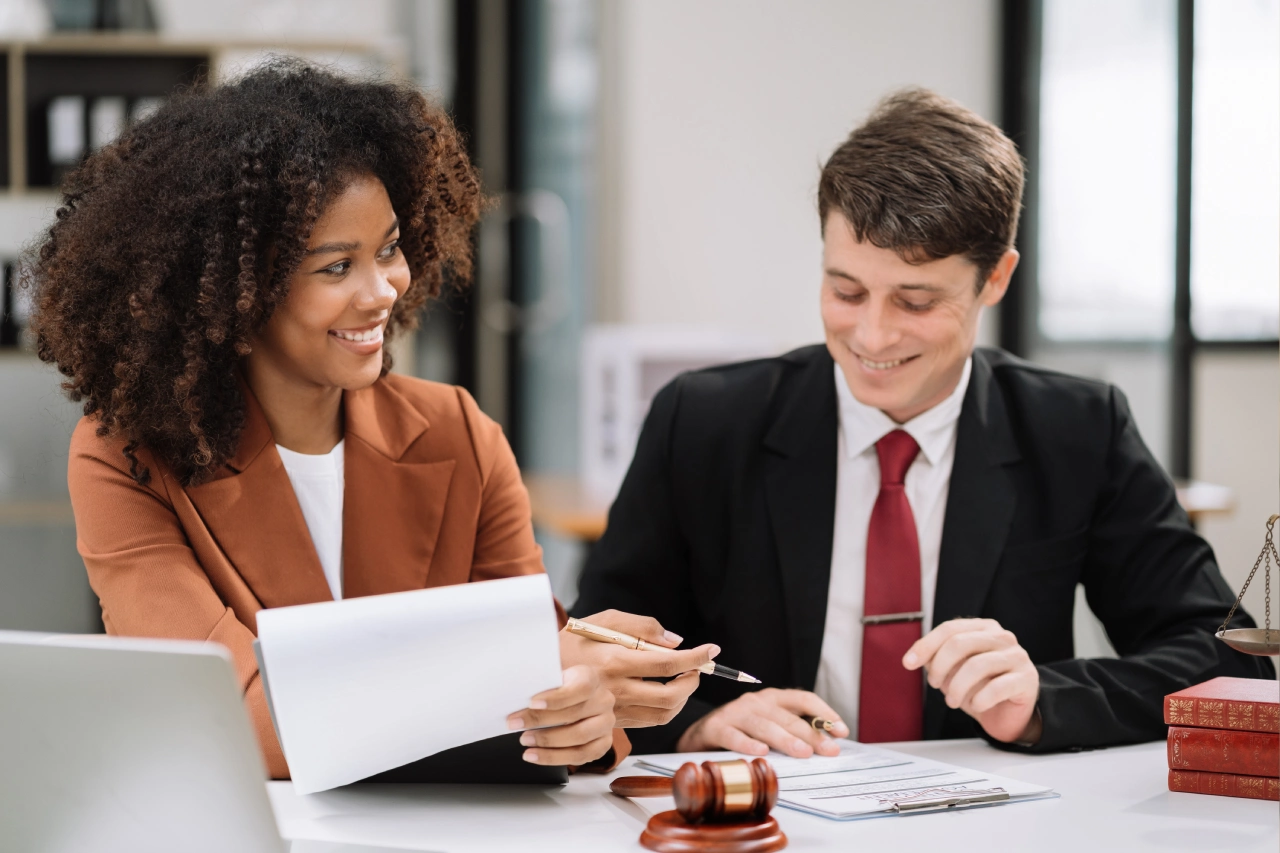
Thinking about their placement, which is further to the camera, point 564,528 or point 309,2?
point 309,2

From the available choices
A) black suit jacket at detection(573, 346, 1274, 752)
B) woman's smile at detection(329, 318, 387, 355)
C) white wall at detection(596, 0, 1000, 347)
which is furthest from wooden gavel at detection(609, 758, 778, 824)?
white wall at detection(596, 0, 1000, 347)

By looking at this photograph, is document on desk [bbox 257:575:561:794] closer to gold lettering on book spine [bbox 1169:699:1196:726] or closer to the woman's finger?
the woman's finger

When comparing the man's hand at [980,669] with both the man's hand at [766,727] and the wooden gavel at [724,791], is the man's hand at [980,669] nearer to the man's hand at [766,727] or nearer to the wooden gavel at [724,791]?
the man's hand at [766,727]

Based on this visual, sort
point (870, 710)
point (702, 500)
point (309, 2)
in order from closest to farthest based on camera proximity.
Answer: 1. point (870, 710)
2. point (702, 500)
3. point (309, 2)

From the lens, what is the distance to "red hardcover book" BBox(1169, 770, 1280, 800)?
127 centimetres

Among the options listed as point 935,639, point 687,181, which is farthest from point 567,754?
point 687,181

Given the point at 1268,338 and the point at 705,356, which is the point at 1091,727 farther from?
the point at 705,356

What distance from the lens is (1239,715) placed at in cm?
128

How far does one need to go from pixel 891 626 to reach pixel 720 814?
0.63 m

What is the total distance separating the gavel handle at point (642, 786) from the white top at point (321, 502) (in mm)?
471

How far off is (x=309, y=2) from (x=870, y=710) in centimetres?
418

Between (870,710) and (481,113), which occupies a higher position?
(481,113)

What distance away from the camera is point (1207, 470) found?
3.44m

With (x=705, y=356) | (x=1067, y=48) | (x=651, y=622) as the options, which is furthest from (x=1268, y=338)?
(x=651, y=622)
